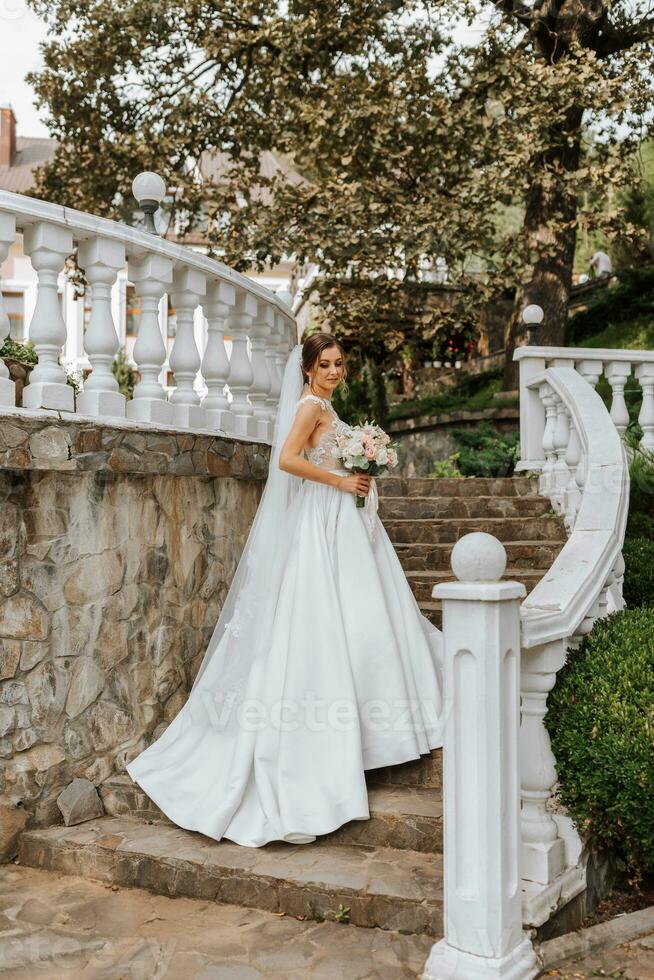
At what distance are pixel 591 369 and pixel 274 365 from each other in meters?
3.05

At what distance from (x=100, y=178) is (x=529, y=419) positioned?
6.29m

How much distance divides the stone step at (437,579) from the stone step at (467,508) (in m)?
0.89

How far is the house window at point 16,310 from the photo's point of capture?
20.7m

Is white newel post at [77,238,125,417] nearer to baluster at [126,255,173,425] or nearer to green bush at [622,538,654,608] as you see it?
baluster at [126,255,173,425]

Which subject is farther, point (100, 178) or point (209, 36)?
point (100, 178)

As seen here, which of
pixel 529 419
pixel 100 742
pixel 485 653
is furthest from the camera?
pixel 529 419

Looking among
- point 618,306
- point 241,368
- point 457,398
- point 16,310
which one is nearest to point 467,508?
point 241,368

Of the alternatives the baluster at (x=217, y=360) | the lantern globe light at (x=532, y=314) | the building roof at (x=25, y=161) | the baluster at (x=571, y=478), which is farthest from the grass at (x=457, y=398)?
the building roof at (x=25, y=161)

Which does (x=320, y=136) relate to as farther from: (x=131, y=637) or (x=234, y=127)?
(x=131, y=637)

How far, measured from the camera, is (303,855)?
3592 millimetres

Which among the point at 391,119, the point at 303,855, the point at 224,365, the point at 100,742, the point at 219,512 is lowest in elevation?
the point at 303,855

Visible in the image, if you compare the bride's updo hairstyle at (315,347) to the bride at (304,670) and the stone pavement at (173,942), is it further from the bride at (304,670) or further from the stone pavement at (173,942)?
the stone pavement at (173,942)

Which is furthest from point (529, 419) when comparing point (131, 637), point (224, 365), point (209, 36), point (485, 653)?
point (209, 36)

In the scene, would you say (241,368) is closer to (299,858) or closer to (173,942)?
(299,858)
